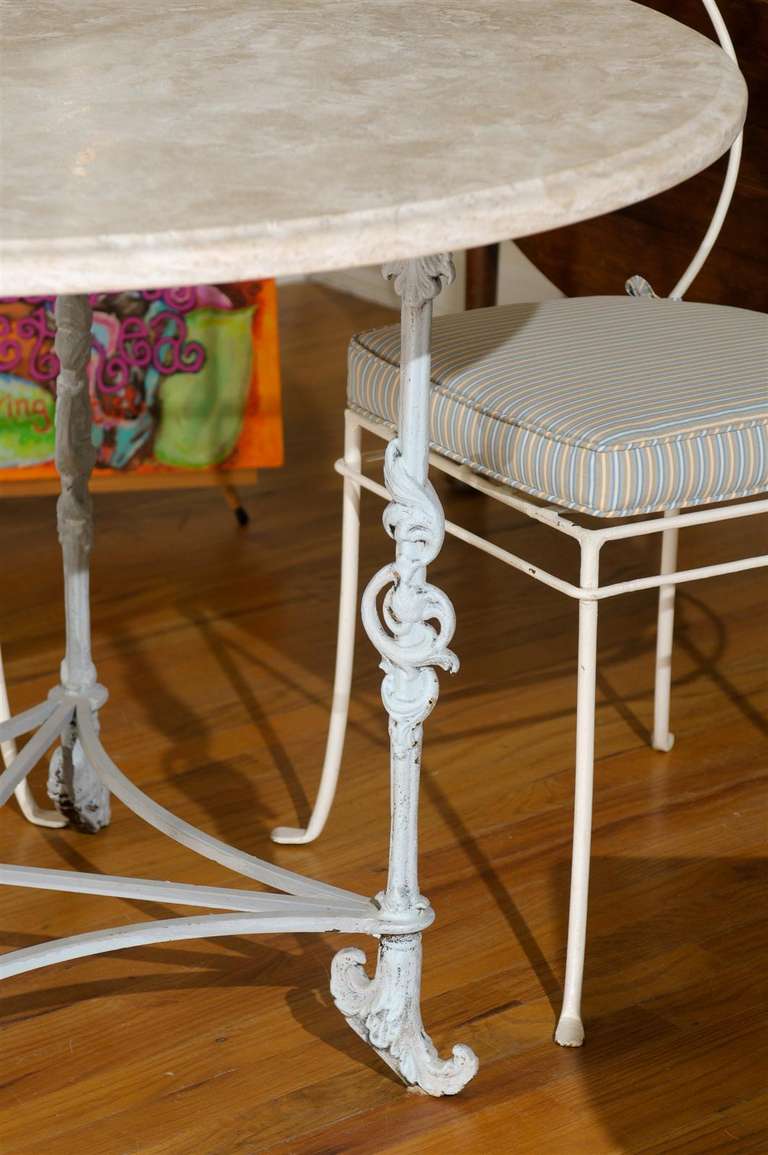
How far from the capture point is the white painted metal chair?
1304mm

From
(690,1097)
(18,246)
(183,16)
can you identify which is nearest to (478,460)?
(183,16)

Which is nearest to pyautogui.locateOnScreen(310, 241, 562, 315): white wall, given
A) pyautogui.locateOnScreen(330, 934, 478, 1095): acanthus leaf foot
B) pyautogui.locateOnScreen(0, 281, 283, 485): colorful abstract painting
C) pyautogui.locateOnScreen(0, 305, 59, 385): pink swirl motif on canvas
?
pyautogui.locateOnScreen(0, 281, 283, 485): colorful abstract painting

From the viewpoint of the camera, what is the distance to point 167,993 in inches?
58.7

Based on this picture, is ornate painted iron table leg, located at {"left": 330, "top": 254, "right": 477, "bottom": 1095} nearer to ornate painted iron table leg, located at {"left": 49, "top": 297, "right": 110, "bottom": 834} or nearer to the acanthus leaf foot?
the acanthus leaf foot

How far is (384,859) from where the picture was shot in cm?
169

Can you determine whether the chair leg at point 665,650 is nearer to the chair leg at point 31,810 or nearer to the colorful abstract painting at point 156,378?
the chair leg at point 31,810

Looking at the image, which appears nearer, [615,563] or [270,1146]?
[270,1146]

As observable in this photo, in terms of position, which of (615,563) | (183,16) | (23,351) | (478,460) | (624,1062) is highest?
(183,16)

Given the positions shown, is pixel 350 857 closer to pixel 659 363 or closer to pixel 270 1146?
pixel 270 1146

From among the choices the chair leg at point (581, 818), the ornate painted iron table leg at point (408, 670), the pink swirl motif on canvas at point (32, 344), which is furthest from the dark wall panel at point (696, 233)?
the ornate painted iron table leg at point (408, 670)

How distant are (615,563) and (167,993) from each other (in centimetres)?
115

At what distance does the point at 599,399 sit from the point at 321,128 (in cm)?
45

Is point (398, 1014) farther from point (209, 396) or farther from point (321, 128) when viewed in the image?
point (209, 396)

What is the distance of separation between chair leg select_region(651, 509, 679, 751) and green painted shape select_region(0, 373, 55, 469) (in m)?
0.98
